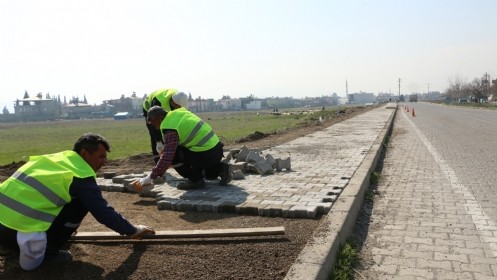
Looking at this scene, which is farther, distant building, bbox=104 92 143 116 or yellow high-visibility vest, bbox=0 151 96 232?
distant building, bbox=104 92 143 116

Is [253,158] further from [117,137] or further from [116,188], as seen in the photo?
[117,137]

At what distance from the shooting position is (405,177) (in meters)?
7.53

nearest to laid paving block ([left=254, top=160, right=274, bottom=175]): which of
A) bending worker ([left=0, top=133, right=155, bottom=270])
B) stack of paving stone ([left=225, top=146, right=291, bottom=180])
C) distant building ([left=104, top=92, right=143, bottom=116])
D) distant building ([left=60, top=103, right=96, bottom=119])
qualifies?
stack of paving stone ([left=225, top=146, right=291, bottom=180])

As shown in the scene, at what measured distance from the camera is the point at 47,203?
10.00ft

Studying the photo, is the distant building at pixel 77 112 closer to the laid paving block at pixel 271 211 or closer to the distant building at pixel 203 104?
the distant building at pixel 203 104

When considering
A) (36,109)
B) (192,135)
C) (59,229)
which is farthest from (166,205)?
(36,109)

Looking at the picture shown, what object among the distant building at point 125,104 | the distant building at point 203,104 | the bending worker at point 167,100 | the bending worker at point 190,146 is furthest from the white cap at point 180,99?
the distant building at point 203,104

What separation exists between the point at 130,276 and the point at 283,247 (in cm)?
129

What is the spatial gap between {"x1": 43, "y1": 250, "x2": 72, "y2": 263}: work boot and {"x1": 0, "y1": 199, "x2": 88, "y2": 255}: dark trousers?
2 cm

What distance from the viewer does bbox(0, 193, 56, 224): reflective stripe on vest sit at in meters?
3.01

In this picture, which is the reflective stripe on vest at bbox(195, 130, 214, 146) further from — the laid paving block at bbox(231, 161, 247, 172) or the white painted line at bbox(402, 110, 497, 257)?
the white painted line at bbox(402, 110, 497, 257)

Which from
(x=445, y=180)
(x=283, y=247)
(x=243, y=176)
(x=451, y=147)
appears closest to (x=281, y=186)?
(x=243, y=176)

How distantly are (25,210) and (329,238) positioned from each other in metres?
2.44

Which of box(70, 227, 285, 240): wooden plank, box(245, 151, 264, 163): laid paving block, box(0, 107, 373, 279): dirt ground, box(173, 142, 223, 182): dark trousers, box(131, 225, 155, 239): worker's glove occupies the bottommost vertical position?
box(0, 107, 373, 279): dirt ground
